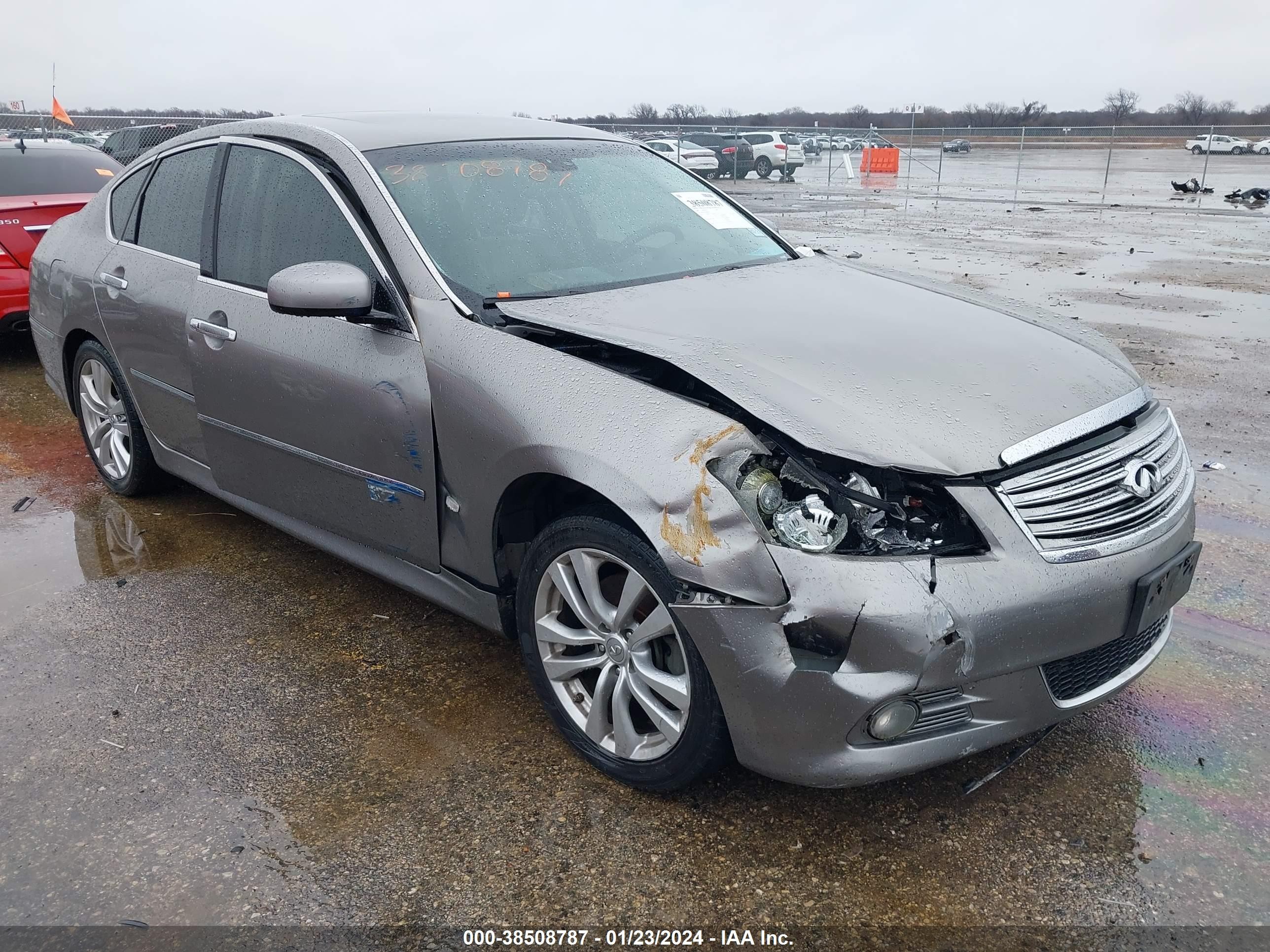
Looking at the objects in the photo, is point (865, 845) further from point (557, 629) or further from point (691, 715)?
point (557, 629)

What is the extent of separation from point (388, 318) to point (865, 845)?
195 cm

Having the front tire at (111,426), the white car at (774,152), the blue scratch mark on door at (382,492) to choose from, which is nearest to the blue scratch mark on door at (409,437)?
the blue scratch mark on door at (382,492)

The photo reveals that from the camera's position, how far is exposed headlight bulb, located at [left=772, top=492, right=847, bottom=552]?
2.31 m

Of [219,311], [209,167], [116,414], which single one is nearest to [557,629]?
[219,311]

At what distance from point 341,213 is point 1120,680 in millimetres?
2666

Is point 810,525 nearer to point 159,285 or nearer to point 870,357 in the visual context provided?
point 870,357

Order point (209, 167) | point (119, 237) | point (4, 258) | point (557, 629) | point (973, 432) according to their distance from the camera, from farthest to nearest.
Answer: point (4, 258) → point (119, 237) → point (209, 167) → point (557, 629) → point (973, 432)

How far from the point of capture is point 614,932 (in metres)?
2.25

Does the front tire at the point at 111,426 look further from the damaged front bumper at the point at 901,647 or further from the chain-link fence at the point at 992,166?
the chain-link fence at the point at 992,166

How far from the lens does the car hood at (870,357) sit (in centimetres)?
241

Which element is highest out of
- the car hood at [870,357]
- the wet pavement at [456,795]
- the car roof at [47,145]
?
the car roof at [47,145]

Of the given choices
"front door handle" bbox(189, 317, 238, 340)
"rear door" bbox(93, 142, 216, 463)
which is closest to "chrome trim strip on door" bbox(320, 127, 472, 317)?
"front door handle" bbox(189, 317, 238, 340)

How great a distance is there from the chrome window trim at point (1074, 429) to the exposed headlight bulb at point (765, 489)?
0.52 m

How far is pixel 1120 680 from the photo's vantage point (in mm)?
2639
